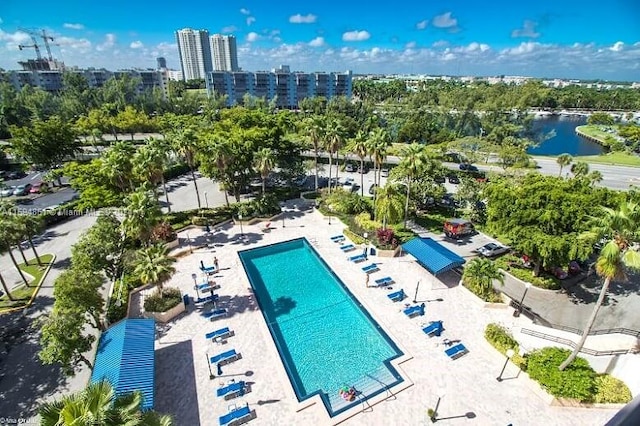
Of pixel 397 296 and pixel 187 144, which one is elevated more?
pixel 187 144

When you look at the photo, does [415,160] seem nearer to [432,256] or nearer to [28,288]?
[432,256]

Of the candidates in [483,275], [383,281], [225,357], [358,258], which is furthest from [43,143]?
[483,275]

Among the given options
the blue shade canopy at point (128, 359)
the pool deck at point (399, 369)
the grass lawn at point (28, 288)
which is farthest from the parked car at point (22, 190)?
the blue shade canopy at point (128, 359)

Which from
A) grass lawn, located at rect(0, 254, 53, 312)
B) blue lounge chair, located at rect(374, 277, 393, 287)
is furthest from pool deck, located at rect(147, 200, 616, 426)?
grass lawn, located at rect(0, 254, 53, 312)

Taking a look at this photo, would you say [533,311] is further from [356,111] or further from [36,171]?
[356,111]

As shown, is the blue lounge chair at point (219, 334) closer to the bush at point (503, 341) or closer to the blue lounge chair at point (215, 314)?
the blue lounge chair at point (215, 314)

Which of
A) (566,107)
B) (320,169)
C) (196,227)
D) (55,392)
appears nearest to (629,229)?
(55,392)
